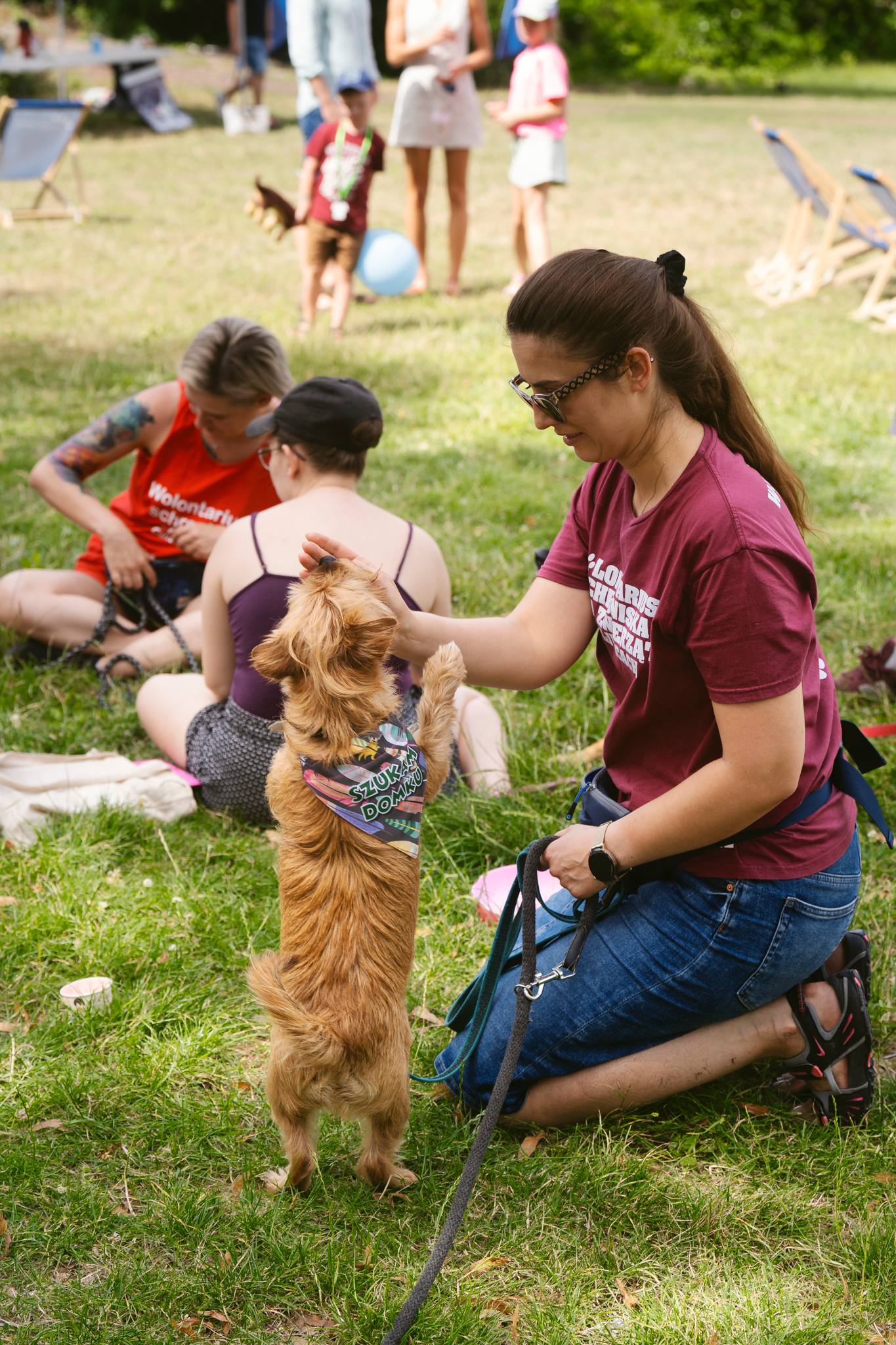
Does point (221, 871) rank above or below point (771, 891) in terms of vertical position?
below

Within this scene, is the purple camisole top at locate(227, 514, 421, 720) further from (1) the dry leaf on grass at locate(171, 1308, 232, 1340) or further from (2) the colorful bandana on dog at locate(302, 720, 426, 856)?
(1) the dry leaf on grass at locate(171, 1308, 232, 1340)

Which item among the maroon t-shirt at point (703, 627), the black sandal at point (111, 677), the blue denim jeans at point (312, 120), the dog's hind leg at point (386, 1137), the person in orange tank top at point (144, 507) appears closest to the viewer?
the maroon t-shirt at point (703, 627)

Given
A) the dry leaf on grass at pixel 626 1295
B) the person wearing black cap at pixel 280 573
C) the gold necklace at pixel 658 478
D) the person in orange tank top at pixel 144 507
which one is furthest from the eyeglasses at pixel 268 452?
the dry leaf on grass at pixel 626 1295

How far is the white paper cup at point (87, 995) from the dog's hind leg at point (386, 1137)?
3.05 ft

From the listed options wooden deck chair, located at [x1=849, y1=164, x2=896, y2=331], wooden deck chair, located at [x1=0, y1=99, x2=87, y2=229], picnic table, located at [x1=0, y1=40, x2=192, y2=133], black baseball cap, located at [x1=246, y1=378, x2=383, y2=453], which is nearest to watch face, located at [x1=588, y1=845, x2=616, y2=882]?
black baseball cap, located at [x1=246, y1=378, x2=383, y2=453]

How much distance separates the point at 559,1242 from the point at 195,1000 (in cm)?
122

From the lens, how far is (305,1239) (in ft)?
8.39

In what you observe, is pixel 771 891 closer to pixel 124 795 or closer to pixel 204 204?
pixel 124 795

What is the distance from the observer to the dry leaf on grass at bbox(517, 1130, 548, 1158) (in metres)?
2.86

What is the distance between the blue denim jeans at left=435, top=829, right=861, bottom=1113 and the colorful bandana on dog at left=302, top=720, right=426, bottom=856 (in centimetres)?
57

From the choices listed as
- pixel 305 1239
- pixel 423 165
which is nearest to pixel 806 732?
pixel 305 1239

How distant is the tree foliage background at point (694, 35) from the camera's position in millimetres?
39000

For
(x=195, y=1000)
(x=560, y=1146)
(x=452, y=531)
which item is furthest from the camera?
(x=452, y=531)

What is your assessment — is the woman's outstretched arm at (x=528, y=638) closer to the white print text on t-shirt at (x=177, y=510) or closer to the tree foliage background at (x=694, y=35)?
the white print text on t-shirt at (x=177, y=510)
